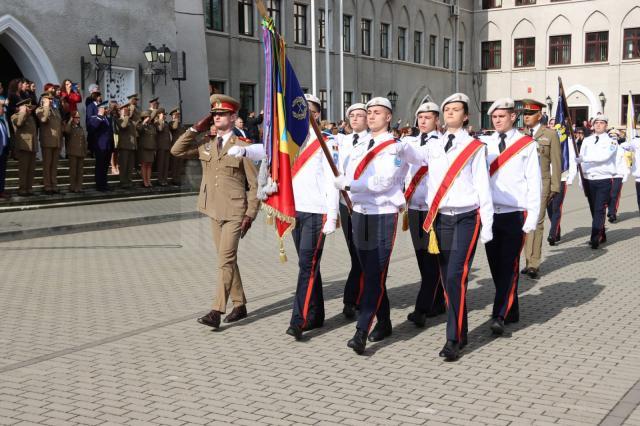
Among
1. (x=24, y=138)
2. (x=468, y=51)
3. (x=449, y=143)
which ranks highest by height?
(x=468, y=51)

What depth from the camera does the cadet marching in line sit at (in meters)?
6.50

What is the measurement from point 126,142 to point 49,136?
241cm

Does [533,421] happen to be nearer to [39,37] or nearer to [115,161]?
[115,161]

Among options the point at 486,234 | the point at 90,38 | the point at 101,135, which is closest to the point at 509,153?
the point at 486,234

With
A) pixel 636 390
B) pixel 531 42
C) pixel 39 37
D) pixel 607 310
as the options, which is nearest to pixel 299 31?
pixel 39 37

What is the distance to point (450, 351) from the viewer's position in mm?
6270

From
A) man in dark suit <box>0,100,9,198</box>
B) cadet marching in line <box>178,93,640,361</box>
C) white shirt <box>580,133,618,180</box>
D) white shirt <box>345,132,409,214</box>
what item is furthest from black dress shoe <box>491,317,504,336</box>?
man in dark suit <box>0,100,9,198</box>

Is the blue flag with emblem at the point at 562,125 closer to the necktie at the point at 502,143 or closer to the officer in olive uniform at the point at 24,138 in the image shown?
the necktie at the point at 502,143

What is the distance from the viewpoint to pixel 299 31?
36.4m

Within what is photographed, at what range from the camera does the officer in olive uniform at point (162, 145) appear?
21375 mm

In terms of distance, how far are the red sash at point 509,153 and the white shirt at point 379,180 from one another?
1.27m

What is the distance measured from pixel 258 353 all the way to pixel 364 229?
1257 millimetres

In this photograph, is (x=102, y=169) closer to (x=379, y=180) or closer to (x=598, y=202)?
(x=598, y=202)

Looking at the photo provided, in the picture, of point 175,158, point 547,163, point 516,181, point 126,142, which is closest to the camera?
point 516,181
